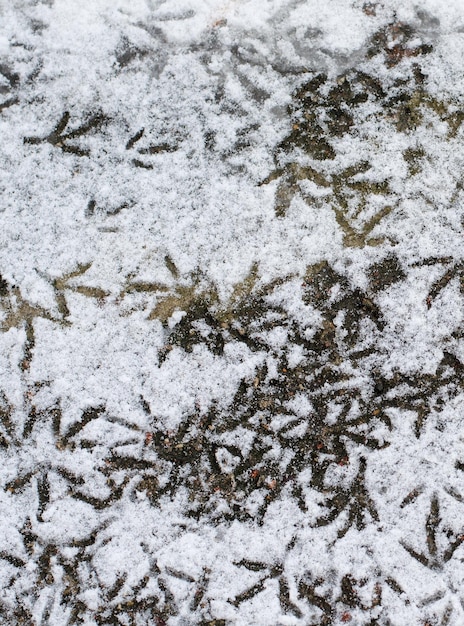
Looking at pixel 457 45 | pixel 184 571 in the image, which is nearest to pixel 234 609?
pixel 184 571

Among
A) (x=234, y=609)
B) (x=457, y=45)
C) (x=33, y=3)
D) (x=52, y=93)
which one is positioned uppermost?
(x=457, y=45)

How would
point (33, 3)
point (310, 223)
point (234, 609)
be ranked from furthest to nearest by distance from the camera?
point (33, 3) → point (310, 223) → point (234, 609)

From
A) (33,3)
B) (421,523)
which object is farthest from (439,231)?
(33,3)

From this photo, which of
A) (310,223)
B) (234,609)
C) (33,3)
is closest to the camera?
(234,609)

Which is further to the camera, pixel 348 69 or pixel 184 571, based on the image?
pixel 348 69

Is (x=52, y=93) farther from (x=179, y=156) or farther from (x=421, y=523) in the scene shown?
(x=421, y=523)

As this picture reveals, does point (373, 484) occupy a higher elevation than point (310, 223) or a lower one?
lower

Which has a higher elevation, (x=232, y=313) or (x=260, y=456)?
(x=232, y=313)

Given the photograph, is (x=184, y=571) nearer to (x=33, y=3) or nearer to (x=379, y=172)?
(x=379, y=172)
